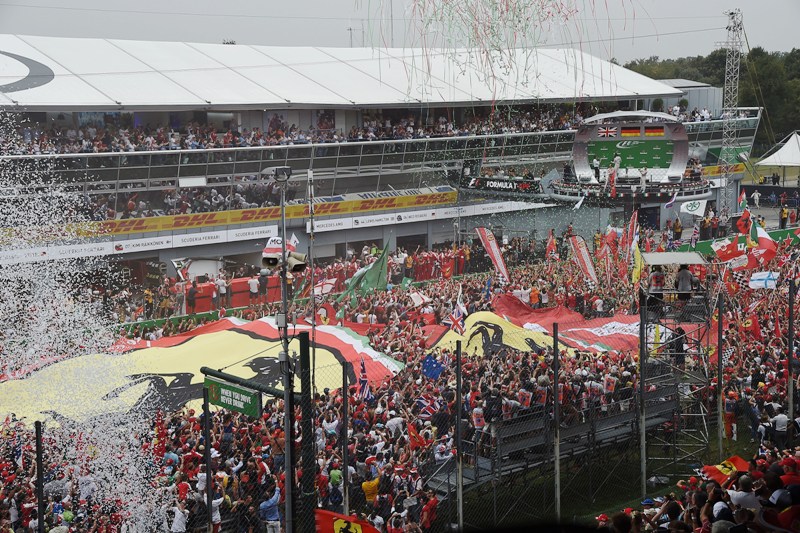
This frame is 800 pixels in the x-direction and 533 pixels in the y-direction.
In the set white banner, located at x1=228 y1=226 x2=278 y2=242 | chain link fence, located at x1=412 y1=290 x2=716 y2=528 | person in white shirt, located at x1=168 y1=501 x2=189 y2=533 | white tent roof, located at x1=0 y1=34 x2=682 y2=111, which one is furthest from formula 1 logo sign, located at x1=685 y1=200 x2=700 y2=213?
person in white shirt, located at x1=168 y1=501 x2=189 y2=533

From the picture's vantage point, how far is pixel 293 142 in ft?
120

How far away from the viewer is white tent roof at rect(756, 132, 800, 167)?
174 feet

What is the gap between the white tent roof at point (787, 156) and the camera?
53.0m

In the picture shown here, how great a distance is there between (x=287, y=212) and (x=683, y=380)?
886 inches

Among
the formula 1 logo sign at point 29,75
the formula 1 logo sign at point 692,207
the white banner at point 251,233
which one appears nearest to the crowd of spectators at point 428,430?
the white banner at point 251,233

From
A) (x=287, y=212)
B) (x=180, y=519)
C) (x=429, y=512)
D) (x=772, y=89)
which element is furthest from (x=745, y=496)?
(x=772, y=89)

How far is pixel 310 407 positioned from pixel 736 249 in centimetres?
1547

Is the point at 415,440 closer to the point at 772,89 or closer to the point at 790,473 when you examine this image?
the point at 790,473

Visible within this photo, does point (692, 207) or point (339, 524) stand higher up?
point (692, 207)

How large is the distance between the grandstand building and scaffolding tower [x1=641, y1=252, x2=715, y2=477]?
17.5 metres

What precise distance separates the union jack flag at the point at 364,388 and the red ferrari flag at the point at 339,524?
5.35 metres

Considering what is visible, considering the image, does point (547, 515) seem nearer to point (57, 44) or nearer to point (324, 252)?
point (324, 252)

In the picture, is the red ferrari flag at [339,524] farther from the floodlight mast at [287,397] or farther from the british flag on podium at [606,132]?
the british flag on podium at [606,132]

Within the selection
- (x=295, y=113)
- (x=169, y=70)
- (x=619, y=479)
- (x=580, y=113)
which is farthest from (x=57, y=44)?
(x=619, y=479)
